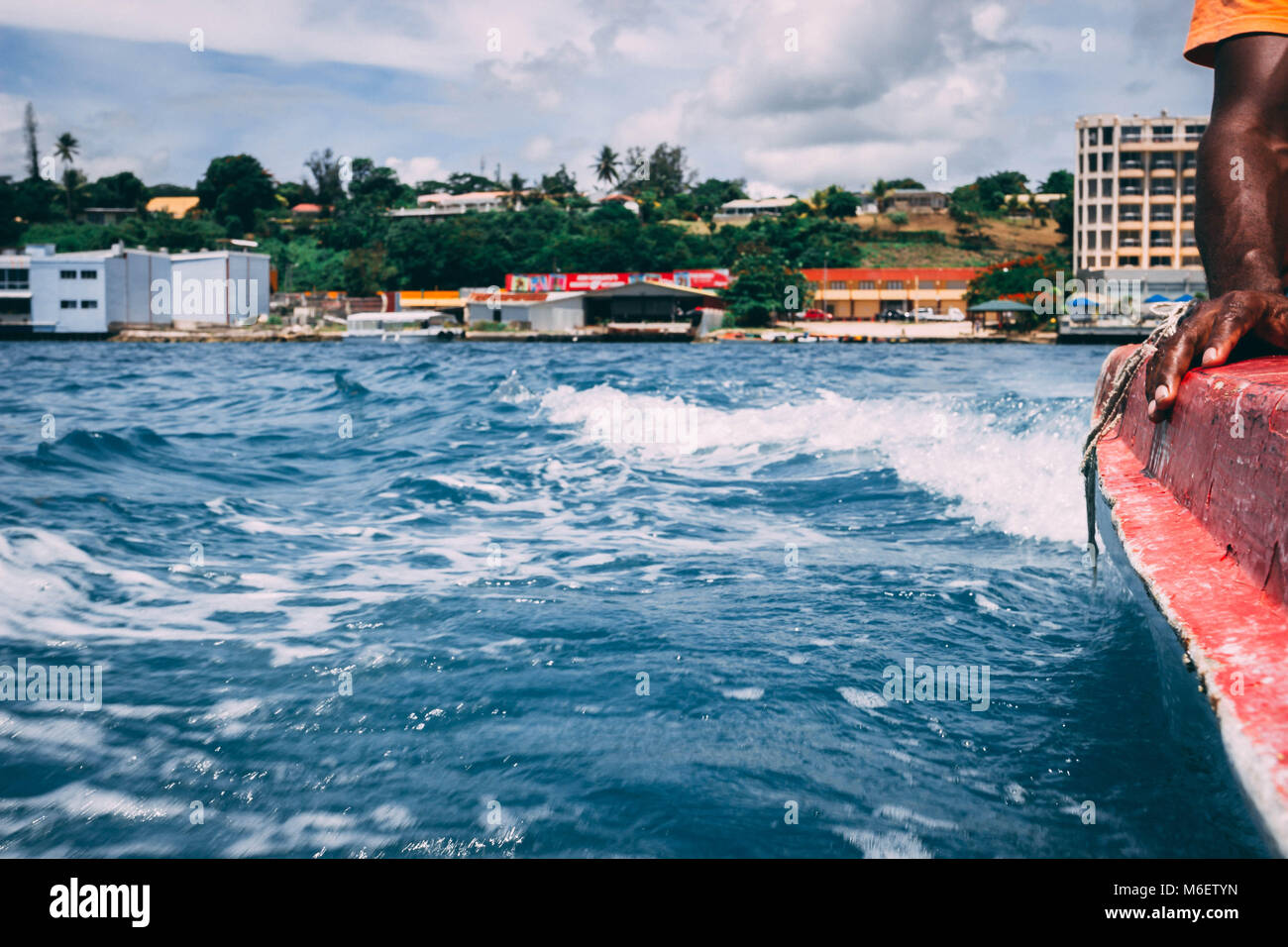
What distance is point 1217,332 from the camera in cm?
175

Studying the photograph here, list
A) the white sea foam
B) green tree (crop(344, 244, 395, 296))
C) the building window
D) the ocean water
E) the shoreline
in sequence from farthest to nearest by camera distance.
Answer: green tree (crop(344, 244, 395, 296))
the building window
the shoreline
the white sea foam
the ocean water

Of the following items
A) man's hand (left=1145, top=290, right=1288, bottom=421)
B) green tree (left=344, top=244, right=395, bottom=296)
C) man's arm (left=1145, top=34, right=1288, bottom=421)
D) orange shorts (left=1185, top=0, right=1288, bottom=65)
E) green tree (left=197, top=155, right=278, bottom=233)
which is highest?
green tree (left=197, top=155, right=278, bottom=233)

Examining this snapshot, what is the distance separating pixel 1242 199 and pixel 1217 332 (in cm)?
31

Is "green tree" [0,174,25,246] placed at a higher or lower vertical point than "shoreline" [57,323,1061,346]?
higher

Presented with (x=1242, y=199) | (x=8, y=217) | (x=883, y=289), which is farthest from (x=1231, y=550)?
(x=8, y=217)

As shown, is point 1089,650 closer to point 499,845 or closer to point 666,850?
point 666,850

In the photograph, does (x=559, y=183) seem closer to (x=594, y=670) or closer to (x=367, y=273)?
(x=367, y=273)

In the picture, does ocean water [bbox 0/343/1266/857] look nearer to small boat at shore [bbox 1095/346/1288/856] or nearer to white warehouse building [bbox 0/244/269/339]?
small boat at shore [bbox 1095/346/1288/856]

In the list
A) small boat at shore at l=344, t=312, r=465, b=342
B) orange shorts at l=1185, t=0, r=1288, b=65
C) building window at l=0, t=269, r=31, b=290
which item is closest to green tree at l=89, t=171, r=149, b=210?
building window at l=0, t=269, r=31, b=290

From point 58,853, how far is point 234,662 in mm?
1058

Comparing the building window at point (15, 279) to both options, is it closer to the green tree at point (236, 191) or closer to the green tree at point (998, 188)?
the green tree at point (236, 191)

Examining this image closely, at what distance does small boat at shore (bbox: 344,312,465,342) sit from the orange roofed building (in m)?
22.1

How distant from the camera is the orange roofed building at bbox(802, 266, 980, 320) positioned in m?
59.7
